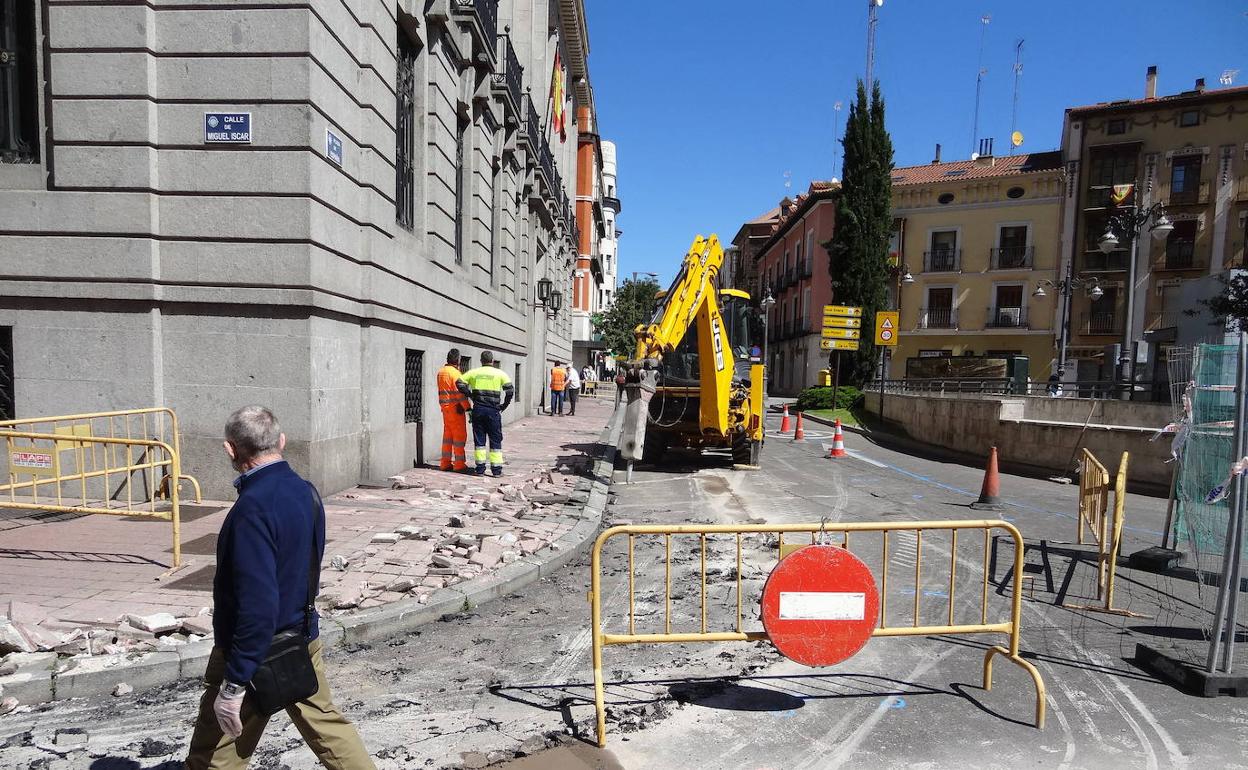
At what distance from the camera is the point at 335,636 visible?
13.5 feet

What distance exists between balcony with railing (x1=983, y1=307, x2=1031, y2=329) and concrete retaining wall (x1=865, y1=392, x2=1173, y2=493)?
73.8ft

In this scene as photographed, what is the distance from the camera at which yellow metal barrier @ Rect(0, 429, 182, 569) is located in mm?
5059

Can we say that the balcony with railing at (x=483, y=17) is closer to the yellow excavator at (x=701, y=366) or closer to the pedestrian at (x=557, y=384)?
the yellow excavator at (x=701, y=366)

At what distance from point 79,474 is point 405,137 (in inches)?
258

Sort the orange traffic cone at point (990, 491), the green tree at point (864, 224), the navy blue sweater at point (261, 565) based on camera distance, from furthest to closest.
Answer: the green tree at point (864, 224) → the orange traffic cone at point (990, 491) → the navy blue sweater at point (261, 565)

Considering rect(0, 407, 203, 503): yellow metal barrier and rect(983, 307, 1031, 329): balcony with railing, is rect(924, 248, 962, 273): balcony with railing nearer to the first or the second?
rect(983, 307, 1031, 329): balcony with railing

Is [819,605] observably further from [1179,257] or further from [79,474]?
[1179,257]

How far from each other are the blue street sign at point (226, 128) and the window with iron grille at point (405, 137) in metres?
2.52

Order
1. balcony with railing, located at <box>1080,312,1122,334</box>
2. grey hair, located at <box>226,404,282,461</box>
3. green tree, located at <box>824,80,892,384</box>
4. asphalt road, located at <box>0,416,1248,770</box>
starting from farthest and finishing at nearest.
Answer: balcony with railing, located at <box>1080,312,1122,334</box> < green tree, located at <box>824,80,892,384</box> < asphalt road, located at <box>0,416,1248,770</box> < grey hair, located at <box>226,404,282,461</box>

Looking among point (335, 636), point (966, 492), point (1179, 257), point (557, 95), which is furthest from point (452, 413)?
point (1179, 257)

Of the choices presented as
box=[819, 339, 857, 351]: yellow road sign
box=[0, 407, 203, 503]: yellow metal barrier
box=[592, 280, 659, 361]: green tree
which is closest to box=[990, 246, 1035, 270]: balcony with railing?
box=[819, 339, 857, 351]: yellow road sign

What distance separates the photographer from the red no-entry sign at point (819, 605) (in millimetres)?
3414

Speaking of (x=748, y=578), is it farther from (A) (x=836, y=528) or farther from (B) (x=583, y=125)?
(B) (x=583, y=125)

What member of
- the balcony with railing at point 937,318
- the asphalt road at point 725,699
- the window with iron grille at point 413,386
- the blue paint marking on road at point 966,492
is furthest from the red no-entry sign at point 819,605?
the balcony with railing at point 937,318
